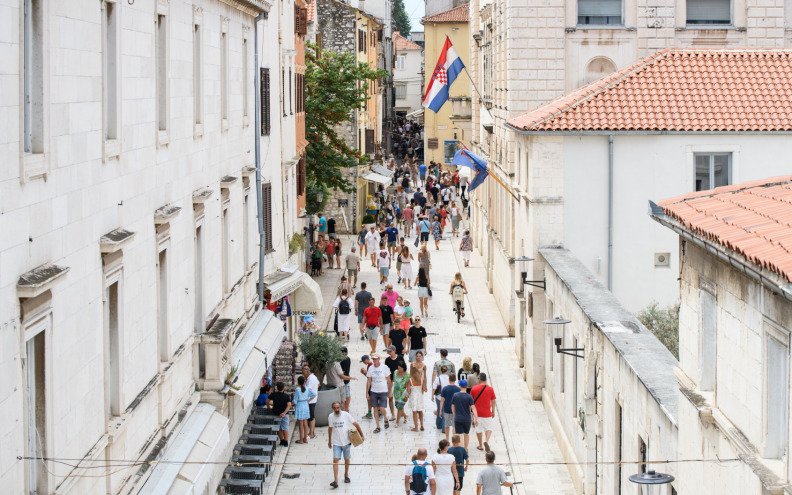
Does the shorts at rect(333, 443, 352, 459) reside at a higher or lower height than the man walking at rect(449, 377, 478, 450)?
lower

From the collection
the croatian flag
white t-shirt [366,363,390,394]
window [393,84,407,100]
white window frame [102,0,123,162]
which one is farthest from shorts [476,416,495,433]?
window [393,84,407,100]

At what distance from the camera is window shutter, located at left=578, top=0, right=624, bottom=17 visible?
108 ft

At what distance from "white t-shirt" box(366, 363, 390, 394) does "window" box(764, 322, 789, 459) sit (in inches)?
538

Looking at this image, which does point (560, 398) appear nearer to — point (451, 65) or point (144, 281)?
point (144, 281)

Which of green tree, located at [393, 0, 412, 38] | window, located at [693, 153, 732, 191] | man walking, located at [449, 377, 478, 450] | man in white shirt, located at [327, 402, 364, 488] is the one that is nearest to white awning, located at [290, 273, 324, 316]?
man walking, located at [449, 377, 478, 450]

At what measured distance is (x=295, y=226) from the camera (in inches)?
1328

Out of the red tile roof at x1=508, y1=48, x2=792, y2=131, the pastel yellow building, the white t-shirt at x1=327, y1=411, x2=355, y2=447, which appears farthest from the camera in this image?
the pastel yellow building

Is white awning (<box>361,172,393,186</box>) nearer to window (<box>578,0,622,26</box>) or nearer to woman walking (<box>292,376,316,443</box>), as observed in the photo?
→ window (<box>578,0,622,26</box>)

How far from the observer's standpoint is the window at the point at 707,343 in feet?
37.6

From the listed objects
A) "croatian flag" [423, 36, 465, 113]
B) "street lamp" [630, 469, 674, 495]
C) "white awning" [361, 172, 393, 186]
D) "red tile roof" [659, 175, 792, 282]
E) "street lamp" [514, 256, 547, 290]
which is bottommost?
"street lamp" [630, 469, 674, 495]

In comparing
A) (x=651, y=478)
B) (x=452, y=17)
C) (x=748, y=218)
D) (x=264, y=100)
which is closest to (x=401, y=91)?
(x=452, y=17)

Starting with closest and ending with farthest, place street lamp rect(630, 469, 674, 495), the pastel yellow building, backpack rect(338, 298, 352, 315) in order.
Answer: street lamp rect(630, 469, 674, 495)
backpack rect(338, 298, 352, 315)
the pastel yellow building

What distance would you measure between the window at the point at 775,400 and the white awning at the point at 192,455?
21.4 feet

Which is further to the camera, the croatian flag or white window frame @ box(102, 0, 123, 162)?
the croatian flag
